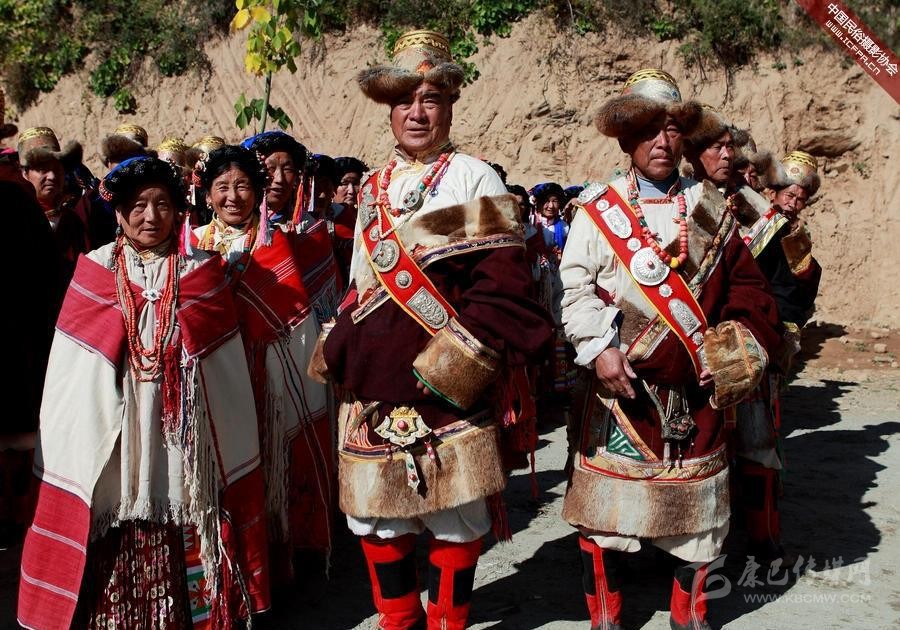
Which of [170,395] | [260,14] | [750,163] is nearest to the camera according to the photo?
[170,395]

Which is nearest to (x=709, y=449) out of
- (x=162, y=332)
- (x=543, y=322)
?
(x=543, y=322)

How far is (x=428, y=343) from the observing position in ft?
9.98

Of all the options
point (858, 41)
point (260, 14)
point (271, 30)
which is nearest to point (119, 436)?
point (260, 14)

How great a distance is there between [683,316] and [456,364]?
103 centimetres

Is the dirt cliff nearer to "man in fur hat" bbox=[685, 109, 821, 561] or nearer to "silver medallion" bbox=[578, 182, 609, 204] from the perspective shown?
"man in fur hat" bbox=[685, 109, 821, 561]

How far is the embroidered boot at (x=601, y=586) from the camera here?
3.57 meters

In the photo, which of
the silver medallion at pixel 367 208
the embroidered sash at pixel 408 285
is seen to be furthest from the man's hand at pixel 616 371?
the silver medallion at pixel 367 208

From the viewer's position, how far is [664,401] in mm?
3441

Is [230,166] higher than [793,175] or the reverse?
higher

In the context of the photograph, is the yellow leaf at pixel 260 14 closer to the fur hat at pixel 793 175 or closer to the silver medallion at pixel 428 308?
the fur hat at pixel 793 175

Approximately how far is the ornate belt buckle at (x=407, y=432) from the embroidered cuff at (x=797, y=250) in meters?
2.62

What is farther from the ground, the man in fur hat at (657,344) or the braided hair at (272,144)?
the braided hair at (272,144)

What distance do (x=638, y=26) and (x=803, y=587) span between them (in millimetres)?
12410

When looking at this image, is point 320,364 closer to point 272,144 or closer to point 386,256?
point 386,256
